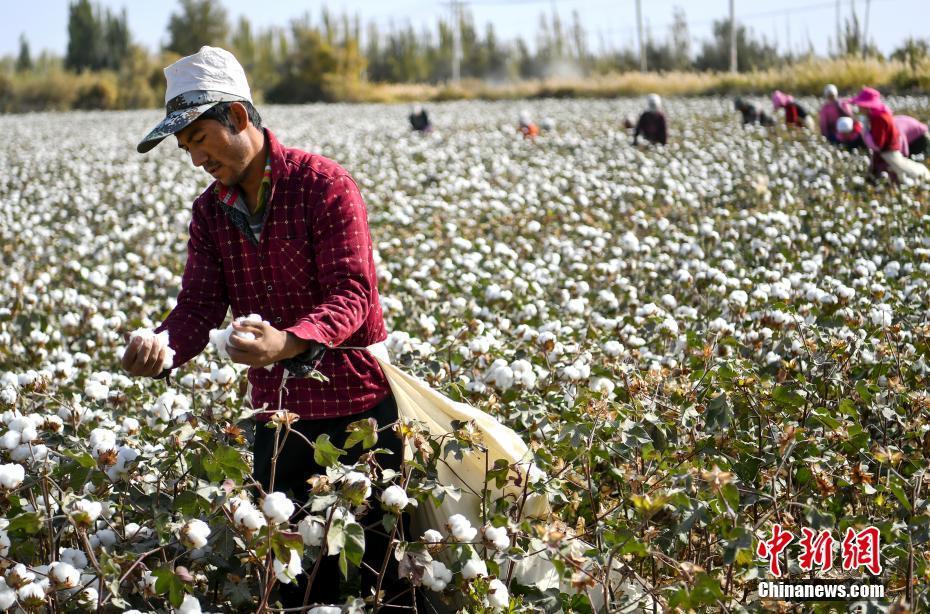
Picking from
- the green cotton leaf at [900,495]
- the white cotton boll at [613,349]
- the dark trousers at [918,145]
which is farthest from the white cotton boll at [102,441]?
the dark trousers at [918,145]

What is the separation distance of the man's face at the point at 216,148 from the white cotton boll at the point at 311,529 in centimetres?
78

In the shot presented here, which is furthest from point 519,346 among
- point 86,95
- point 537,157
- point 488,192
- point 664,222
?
point 86,95

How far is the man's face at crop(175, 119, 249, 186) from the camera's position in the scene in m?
2.12

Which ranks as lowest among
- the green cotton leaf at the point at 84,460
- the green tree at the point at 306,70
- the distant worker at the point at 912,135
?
the green cotton leaf at the point at 84,460

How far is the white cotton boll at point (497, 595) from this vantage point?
2.09 metres

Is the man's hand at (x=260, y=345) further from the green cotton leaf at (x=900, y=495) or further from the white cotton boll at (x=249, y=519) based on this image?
the green cotton leaf at (x=900, y=495)

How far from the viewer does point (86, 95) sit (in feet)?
145

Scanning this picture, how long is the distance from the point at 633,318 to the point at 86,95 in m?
44.8

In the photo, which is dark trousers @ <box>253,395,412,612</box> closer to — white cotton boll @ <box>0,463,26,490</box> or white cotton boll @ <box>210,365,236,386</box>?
white cotton boll @ <box>210,365,236,386</box>

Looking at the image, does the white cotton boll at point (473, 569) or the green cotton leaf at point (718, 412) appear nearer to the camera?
the white cotton boll at point (473, 569)

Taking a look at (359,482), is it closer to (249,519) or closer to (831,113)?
(249,519)

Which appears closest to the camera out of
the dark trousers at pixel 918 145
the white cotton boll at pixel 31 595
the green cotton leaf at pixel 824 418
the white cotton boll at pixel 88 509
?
the white cotton boll at pixel 31 595

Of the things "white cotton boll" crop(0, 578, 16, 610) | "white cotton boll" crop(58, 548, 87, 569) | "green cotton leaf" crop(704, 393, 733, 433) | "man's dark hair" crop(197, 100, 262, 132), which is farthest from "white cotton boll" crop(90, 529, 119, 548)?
"green cotton leaf" crop(704, 393, 733, 433)

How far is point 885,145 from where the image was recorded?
895cm
